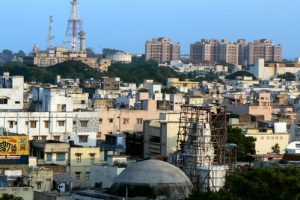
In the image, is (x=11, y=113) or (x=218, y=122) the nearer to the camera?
(x=218, y=122)

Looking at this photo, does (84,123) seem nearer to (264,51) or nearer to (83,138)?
(83,138)

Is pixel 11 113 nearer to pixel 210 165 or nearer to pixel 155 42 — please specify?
pixel 210 165

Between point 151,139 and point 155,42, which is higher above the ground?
point 155,42

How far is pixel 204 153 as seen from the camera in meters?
27.0

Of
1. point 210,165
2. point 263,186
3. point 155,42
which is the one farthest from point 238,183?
point 155,42

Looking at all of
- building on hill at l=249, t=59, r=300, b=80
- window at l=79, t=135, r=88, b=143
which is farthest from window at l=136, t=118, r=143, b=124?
building on hill at l=249, t=59, r=300, b=80

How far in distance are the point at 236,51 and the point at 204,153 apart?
145 meters

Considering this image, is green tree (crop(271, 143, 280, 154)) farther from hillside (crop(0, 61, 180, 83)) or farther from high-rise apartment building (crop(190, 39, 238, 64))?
high-rise apartment building (crop(190, 39, 238, 64))

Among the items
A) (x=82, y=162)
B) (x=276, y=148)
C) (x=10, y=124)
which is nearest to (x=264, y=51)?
(x=276, y=148)

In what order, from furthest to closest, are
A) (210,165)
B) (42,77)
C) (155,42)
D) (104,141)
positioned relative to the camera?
(155,42) < (42,77) < (104,141) < (210,165)

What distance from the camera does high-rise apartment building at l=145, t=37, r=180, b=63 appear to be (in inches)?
6698

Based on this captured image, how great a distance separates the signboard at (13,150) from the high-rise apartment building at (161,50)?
464 feet

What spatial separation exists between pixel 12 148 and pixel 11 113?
318 inches

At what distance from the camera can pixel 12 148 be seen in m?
27.0
